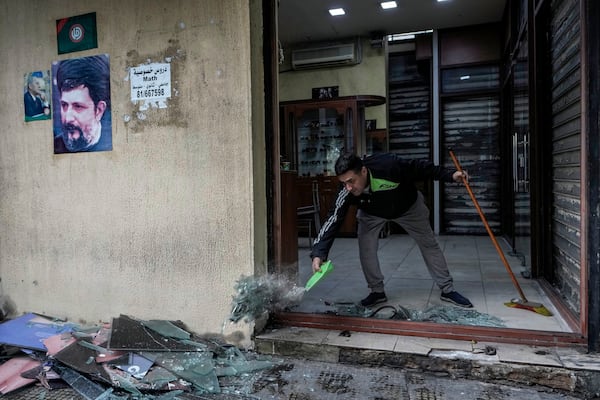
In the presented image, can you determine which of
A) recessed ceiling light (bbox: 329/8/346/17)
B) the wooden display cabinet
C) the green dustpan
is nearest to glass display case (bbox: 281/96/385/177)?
the wooden display cabinet

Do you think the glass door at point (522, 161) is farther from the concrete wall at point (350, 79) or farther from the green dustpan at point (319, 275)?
the concrete wall at point (350, 79)

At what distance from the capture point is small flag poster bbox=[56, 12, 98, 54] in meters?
3.71

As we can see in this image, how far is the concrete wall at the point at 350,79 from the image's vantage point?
9141 millimetres

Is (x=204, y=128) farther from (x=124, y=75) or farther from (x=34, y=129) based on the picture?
(x=34, y=129)

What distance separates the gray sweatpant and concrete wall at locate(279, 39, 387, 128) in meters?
5.40

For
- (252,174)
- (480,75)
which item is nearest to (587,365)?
(252,174)

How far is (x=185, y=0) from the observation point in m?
3.40

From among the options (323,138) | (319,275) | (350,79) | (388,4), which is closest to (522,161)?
(319,275)

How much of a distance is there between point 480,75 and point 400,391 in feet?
25.1

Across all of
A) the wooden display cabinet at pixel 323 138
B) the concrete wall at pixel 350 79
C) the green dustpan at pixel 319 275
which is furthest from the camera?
the concrete wall at pixel 350 79

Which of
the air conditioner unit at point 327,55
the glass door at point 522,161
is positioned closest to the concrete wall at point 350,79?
the air conditioner unit at point 327,55

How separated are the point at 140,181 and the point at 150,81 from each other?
2.60 feet

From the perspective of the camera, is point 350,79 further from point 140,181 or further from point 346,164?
point 140,181

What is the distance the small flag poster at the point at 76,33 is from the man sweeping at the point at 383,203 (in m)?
2.29
